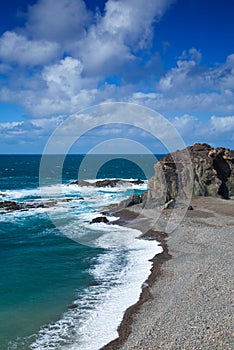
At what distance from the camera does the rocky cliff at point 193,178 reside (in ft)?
131

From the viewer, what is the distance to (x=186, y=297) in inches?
601

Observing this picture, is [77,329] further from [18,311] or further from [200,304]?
[200,304]

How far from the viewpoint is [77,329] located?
13656 millimetres

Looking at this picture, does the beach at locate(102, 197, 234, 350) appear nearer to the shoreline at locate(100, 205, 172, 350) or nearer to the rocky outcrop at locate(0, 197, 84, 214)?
the shoreline at locate(100, 205, 172, 350)

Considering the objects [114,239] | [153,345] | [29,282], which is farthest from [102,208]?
[153,345]

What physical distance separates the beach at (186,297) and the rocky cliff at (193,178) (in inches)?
463

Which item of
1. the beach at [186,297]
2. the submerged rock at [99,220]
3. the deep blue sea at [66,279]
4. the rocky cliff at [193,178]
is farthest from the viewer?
the rocky cliff at [193,178]

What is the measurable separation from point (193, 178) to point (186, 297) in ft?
89.9

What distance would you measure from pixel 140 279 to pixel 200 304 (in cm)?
472

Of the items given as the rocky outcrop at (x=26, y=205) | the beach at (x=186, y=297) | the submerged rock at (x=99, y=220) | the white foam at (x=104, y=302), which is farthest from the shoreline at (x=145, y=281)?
the rocky outcrop at (x=26, y=205)

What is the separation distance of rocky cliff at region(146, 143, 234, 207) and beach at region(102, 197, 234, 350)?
11773mm

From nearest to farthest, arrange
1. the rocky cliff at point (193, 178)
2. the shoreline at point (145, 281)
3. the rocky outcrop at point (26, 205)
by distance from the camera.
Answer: the shoreline at point (145, 281) < the rocky cliff at point (193, 178) < the rocky outcrop at point (26, 205)

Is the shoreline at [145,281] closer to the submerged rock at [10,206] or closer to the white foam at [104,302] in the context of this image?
the white foam at [104,302]

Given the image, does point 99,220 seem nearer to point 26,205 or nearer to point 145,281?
point 26,205
